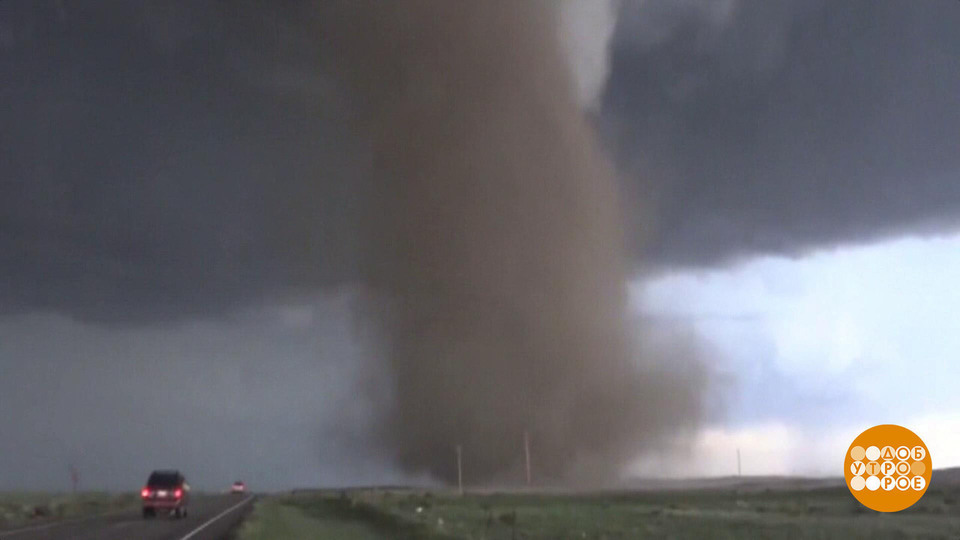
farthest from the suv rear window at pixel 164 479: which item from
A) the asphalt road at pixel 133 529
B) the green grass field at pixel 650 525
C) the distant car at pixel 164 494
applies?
the green grass field at pixel 650 525

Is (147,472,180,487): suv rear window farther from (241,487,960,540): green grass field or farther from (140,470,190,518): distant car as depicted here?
(241,487,960,540): green grass field

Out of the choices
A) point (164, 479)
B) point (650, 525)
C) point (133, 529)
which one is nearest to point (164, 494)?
point (164, 479)

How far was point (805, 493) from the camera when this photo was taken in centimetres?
5850

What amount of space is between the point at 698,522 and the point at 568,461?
76817mm

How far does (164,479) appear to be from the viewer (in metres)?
40.5

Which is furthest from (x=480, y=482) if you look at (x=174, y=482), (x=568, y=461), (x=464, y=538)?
(x=464, y=538)

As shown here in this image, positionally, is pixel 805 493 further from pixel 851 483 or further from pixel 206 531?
pixel 851 483

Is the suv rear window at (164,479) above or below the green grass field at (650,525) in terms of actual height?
above

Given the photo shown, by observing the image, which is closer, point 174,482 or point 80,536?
point 80,536

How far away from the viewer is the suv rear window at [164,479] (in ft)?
132

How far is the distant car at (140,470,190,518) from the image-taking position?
3972 cm

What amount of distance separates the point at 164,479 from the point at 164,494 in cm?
89

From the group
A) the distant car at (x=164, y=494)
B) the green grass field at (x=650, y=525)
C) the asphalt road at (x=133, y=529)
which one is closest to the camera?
the green grass field at (x=650, y=525)

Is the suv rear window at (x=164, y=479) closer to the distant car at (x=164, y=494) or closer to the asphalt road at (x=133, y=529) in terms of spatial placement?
the distant car at (x=164, y=494)
